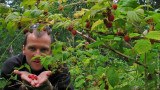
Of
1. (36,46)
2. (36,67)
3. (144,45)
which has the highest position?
(144,45)

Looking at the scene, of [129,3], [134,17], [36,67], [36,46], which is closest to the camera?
[134,17]

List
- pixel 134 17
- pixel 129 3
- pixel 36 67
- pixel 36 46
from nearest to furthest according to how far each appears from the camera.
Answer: pixel 134 17 → pixel 129 3 → pixel 36 46 → pixel 36 67

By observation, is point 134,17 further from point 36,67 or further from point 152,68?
point 36,67

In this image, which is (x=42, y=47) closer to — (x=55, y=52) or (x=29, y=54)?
(x=29, y=54)

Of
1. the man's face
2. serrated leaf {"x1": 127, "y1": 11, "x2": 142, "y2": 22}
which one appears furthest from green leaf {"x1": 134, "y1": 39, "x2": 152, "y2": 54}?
the man's face

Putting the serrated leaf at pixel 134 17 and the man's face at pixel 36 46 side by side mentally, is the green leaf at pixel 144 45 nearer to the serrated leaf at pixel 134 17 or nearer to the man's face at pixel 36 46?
the serrated leaf at pixel 134 17

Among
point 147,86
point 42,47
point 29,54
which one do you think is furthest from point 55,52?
point 29,54

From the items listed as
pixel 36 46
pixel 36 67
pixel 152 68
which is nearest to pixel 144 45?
pixel 152 68

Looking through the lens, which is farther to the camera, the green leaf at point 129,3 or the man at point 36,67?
the man at point 36,67

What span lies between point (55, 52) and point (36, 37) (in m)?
0.63

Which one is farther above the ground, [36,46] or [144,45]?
[144,45]

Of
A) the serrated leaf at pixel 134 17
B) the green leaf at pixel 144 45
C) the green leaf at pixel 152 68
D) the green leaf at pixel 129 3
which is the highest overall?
the green leaf at pixel 129 3

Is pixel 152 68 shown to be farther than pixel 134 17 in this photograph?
Yes

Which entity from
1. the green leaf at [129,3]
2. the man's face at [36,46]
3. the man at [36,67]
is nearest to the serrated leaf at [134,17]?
the green leaf at [129,3]
